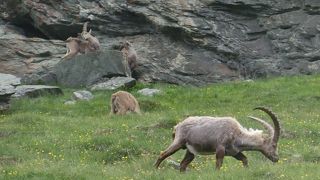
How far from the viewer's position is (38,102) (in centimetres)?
2788

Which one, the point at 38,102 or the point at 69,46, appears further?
the point at 69,46

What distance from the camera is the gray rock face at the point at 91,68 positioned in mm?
33500

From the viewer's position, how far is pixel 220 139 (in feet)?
46.6

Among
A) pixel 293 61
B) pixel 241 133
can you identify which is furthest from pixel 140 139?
pixel 293 61

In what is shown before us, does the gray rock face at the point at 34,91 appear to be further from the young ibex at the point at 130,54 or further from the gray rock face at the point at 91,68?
the young ibex at the point at 130,54

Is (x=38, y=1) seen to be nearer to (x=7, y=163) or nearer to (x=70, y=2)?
(x=70, y=2)

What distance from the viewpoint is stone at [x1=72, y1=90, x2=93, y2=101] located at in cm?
2884

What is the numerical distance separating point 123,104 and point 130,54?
10.9 metres

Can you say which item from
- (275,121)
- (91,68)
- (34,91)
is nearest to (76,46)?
(91,68)

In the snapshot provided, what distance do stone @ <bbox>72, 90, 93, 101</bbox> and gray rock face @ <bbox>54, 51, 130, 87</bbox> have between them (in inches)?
138

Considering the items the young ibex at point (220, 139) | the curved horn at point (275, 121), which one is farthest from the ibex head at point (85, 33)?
the curved horn at point (275, 121)

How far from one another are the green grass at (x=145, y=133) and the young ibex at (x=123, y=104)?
409 millimetres

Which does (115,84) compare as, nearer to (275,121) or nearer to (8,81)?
(8,81)

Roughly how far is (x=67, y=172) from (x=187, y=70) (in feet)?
73.5
